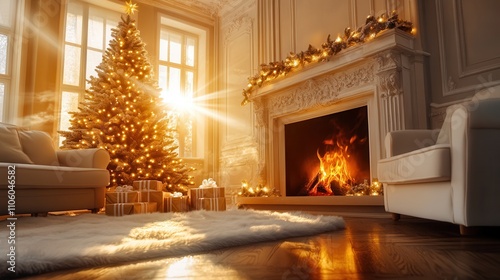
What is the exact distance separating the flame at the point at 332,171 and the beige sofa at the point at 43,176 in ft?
7.24

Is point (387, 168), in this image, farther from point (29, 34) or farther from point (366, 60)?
point (29, 34)

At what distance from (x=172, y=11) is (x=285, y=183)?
3369mm

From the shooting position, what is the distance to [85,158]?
2.78 metres

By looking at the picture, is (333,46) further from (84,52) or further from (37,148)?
(84,52)

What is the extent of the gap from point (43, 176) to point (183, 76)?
368cm

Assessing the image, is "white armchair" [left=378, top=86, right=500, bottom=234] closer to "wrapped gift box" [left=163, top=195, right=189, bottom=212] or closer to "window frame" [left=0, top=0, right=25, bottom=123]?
"wrapped gift box" [left=163, top=195, right=189, bottom=212]

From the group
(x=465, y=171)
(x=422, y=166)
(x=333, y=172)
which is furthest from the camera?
(x=333, y=172)

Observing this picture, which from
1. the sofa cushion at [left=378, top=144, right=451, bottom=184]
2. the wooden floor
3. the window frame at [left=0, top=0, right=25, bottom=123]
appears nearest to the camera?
the wooden floor

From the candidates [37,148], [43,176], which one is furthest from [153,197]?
[37,148]

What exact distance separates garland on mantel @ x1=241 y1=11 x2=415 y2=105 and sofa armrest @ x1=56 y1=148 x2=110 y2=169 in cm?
215

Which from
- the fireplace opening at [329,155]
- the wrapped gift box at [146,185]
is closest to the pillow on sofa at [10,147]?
the wrapped gift box at [146,185]

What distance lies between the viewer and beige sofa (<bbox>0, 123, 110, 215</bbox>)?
2.13 meters

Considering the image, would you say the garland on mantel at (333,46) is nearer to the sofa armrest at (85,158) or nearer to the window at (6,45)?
the sofa armrest at (85,158)

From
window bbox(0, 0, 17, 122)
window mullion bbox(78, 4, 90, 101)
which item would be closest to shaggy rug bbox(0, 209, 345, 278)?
window bbox(0, 0, 17, 122)
